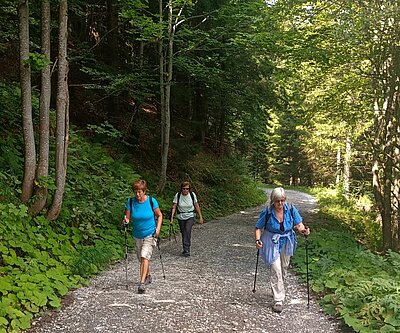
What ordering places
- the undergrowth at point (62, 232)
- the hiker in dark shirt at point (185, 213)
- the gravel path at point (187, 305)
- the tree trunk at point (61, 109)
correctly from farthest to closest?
the hiker in dark shirt at point (185, 213)
the tree trunk at point (61, 109)
the undergrowth at point (62, 232)
the gravel path at point (187, 305)

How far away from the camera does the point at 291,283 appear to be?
7840 millimetres

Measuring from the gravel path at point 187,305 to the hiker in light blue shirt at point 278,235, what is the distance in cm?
50

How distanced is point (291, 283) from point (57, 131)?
554cm

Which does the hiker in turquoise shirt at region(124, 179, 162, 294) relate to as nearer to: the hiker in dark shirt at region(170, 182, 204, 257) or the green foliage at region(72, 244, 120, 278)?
the green foliage at region(72, 244, 120, 278)

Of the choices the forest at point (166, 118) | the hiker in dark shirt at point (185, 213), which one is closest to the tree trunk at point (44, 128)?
the forest at point (166, 118)

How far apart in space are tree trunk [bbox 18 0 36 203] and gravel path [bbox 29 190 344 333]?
2363 millimetres

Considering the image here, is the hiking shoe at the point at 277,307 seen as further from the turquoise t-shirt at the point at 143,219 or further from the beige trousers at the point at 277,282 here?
the turquoise t-shirt at the point at 143,219

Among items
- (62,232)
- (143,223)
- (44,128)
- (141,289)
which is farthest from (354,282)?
(44,128)

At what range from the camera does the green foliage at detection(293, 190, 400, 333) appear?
17.1 ft

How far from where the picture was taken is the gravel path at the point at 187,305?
545 centimetres

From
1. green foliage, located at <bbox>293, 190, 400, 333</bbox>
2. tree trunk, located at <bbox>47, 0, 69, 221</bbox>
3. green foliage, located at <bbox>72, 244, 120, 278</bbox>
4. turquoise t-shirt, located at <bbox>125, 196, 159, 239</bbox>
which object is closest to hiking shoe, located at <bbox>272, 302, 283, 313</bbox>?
green foliage, located at <bbox>293, 190, 400, 333</bbox>

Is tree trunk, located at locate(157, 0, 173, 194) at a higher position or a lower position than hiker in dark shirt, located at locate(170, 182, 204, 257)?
higher

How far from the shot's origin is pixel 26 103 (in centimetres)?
823

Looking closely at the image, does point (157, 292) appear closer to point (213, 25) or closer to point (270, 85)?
point (213, 25)
